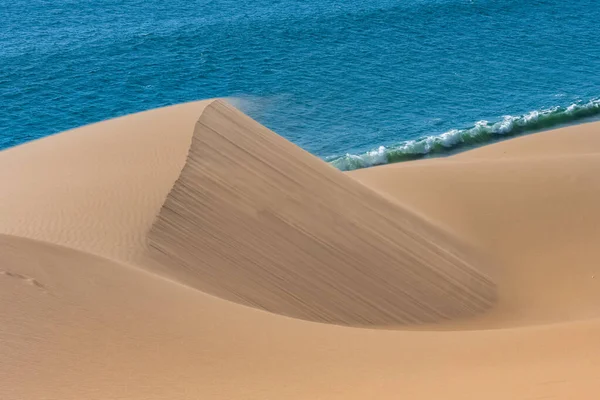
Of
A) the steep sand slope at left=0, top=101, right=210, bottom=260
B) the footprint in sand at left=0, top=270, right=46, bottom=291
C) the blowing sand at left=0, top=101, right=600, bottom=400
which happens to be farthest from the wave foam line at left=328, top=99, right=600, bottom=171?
the footprint in sand at left=0, top=270, right=46, bottom=291

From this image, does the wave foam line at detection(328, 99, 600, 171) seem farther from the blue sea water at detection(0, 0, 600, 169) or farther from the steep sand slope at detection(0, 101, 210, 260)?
the steep sand slope at detection(0, 101, 210, 260)

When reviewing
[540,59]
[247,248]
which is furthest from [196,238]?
[540,59]

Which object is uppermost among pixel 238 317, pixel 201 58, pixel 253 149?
pixel 201 58

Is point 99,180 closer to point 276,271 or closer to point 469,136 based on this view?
point 276,271

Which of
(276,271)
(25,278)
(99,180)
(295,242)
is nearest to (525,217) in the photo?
(295,242)

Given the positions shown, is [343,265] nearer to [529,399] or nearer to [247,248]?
[247,248]

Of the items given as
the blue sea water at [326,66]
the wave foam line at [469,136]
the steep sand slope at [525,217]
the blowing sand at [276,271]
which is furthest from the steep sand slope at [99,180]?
the blue sea water at [326,66]
